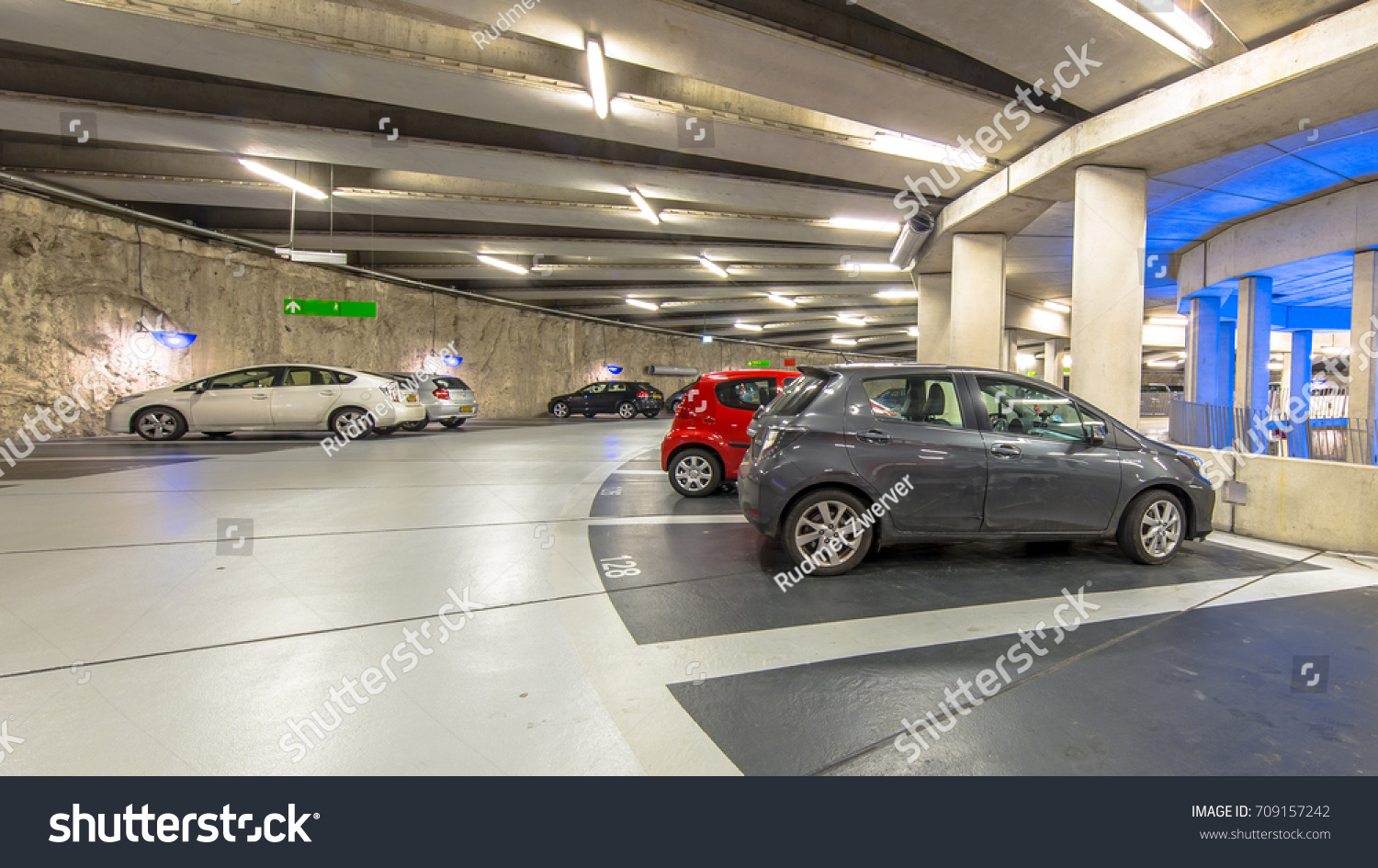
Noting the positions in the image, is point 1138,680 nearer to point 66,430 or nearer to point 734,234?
point 734,234

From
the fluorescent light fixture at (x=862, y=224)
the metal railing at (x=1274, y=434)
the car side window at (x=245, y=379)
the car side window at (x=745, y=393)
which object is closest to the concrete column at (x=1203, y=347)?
the fluorescent light fixture at (x=862, y=224)

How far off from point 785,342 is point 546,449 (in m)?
26.0

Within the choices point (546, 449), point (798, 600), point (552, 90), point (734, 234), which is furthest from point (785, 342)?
point (798, 600)

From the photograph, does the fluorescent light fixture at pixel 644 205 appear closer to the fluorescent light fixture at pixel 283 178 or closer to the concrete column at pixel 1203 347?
the fluorescent light fixture at pixel 283 178

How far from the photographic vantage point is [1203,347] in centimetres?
1567

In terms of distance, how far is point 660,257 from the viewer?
611 inches

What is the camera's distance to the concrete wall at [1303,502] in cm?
491

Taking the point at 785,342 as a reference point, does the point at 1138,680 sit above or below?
below
